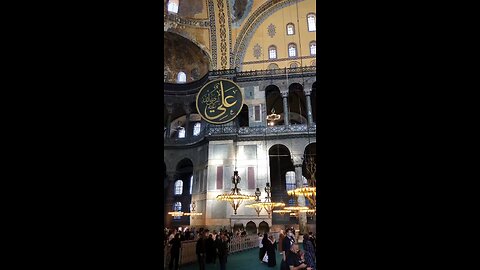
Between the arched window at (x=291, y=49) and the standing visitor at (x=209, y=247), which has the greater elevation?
the arched window at (x=291, y=49)

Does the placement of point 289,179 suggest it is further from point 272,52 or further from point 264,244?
point 264,244

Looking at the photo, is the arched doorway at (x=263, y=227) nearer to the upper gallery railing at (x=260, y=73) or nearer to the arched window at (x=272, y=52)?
the upper gallery railing at (x=260, y=73)

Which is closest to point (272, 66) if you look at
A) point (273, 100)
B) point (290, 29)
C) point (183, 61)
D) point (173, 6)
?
point (290, 29)

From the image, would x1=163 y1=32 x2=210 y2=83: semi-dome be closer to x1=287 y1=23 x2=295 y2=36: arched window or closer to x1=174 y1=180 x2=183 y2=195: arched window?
x1=287 y1=23 x2=295 y2=36: arched window

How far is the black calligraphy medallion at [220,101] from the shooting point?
759 cm

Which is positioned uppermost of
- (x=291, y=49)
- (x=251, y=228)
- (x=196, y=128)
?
(x=291, y=49)

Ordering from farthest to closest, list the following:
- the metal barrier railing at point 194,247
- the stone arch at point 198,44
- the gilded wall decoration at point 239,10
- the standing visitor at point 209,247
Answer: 1. the stone arch at point 198,44
2. the gilded wall decoration at point 239,10
3. the metal barrier railing at point 194,247
4. the standing visitor at point 209,247

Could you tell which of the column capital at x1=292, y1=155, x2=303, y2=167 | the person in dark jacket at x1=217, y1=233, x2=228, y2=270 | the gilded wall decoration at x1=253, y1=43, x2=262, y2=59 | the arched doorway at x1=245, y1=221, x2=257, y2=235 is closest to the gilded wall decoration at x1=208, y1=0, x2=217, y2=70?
the gilded wall decoration at x1=253, y1=43, x2=262, y2=59

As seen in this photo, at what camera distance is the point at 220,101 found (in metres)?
7.78

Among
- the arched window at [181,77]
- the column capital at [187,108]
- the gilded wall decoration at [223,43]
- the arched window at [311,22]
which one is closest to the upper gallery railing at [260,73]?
the gilded wall decoration at [223,43]

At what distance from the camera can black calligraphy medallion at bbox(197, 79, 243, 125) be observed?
299 inches
